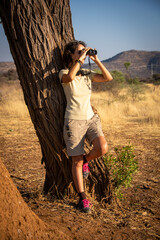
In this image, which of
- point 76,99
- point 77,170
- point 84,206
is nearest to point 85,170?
point 77,170

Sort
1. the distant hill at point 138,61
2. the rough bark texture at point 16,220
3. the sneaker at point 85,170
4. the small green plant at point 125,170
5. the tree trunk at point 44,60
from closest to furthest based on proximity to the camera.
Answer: the rough bark texture at point 16,220
the tree trunk at point 44,60
the sneaker at point 85,170
the small green plant at point 125,170
the distant hill at point 138,61

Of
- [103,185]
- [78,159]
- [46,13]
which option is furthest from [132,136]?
[46,13]

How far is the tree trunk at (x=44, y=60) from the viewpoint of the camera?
2.27 metres

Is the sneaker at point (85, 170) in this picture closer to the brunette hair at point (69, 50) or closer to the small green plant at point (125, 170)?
the small green plant at point (125, 170)

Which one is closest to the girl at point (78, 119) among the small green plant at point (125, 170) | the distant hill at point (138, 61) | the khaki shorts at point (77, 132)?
the khaki shorts at point (77, 132)

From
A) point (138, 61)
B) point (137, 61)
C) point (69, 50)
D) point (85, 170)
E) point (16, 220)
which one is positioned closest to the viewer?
point (16, 220)

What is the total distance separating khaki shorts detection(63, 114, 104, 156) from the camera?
2340 mm

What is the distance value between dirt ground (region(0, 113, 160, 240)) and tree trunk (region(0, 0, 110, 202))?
0.33 metres

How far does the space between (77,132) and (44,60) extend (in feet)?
2.80

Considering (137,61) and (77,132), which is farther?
(137,61)

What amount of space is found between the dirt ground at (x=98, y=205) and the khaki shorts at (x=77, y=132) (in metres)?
0.67

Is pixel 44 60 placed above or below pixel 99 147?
above

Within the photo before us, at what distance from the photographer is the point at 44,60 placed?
236 centimetres

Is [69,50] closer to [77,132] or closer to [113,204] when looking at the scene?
[77,132]
